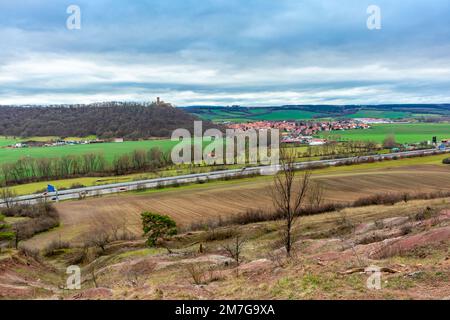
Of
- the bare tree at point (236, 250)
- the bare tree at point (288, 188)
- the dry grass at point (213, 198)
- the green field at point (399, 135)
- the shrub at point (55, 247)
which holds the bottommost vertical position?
the shrub at point (55, 247)

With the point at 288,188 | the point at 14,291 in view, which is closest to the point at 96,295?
the point at 14,291

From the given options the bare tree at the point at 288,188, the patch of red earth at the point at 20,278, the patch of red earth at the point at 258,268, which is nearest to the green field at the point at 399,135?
the bare tree at the point at 288,188

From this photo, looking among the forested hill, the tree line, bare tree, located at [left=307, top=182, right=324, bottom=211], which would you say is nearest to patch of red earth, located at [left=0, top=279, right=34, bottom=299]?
bare tree, located at [left=307, top=182, right=324, bottom=211]

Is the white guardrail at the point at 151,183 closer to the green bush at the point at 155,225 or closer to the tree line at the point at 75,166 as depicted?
the tree line at the point at 75,166

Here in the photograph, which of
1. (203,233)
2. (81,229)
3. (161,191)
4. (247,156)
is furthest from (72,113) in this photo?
(203,233)

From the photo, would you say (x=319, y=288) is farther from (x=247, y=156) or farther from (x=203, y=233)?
(x=247, y=156)

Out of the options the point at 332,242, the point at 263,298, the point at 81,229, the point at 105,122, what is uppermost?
the point at 105,122
